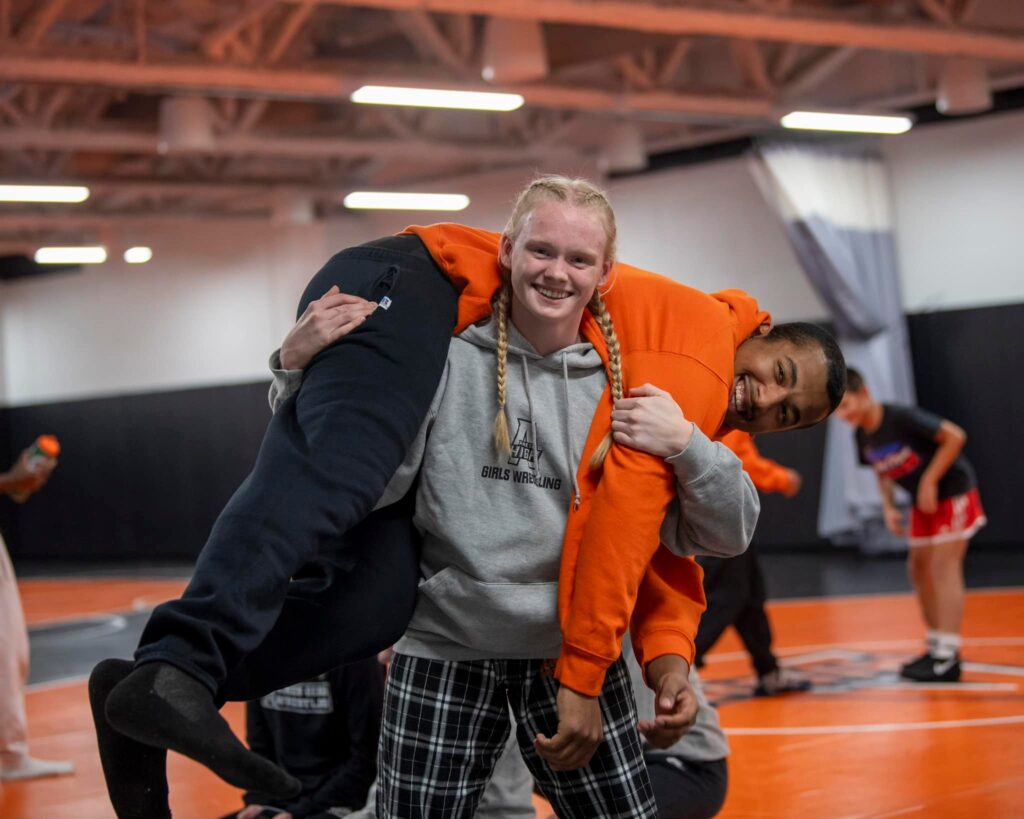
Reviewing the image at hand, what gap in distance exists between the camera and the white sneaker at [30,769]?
19.3ft

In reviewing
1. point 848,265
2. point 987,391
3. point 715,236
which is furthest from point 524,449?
point 715,236

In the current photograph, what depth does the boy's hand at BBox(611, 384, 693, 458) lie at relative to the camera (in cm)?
232

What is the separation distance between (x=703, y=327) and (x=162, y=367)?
17.4m

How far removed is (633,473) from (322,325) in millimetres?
638

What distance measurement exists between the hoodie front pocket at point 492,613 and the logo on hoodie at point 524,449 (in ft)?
0.77

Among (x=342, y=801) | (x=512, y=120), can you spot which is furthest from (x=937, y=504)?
(x=512, y=120)

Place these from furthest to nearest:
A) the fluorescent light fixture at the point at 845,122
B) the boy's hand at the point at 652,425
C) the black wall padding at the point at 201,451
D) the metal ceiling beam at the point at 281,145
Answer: the black wall padding at the point at 201,451
the metal ceiling beam at the point at 281,145
the fluorescent light fixture at the point at 845,122
the boy's hand at the point at 652,425

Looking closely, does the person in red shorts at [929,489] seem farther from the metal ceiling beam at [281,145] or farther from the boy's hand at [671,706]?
the metal ceiling beam at [281,145]

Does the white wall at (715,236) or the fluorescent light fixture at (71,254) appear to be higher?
the fluorescent light fixture at (71,254)

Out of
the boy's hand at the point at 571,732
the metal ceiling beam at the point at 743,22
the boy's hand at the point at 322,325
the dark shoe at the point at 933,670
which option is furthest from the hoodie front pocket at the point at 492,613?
the metal ceiling beam at the point at 743,22

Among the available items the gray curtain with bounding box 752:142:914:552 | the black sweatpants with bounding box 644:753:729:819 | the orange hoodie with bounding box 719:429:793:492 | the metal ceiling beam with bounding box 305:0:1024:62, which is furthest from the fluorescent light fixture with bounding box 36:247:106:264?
the black sweatpants with bounding box 644:753:729:819

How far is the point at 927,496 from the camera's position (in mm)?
7160

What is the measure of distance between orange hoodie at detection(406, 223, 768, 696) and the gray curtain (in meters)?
10.6

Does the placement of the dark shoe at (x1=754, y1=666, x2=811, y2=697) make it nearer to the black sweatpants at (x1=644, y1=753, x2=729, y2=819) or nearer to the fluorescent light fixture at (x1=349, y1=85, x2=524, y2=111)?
the black sweatpants at (x1=644, y1=753, x2=729, y2=819)
